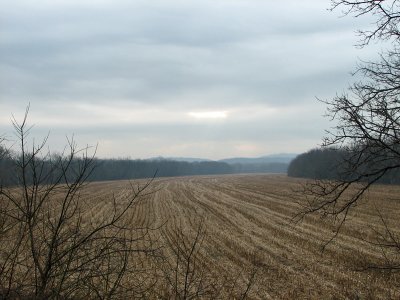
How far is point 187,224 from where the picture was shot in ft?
82.9

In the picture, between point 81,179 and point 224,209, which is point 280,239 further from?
point 81,179

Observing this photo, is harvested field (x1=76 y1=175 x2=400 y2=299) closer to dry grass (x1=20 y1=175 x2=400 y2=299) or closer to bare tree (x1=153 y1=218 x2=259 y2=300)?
dry grass (x1=20 y1=175 x2=400 y2=299)

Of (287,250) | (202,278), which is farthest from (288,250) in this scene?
(202,278)

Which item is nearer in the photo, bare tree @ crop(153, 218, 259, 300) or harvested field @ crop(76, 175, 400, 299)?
bare tree @ crop(153, 218, 259, 300)

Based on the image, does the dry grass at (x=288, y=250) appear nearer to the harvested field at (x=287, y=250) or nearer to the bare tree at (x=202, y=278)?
the harvested field at (x=287, y=250)

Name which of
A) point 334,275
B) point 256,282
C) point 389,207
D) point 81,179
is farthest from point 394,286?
point 389,207

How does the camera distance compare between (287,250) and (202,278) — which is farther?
(287,250)

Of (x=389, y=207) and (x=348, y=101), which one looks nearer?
(x=348, y=101)

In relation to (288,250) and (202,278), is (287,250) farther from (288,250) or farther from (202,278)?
(202,278)

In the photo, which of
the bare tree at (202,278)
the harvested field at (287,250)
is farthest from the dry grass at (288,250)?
the bare tree at (202,278)

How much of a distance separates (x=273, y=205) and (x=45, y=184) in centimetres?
3075

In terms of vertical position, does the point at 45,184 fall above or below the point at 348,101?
below

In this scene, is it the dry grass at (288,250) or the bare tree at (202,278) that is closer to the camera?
the bare tree at (202,278)

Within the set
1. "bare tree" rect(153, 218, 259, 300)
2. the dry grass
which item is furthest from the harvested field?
"bare tree" rect(153, 218, 259, 300)
